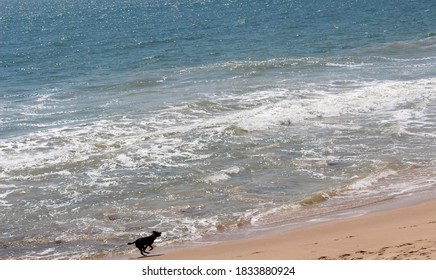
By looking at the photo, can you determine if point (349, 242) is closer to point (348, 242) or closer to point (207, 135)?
point (348, 242)

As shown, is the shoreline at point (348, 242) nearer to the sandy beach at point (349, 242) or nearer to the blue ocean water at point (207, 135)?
the sandy beach at point (349, 242)

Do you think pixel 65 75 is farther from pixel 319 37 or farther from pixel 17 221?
pixel 17 221

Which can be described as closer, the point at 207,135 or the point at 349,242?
Result: the point at 349,242

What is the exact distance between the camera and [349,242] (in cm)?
1227

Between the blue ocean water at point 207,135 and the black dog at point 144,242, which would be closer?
the black dog at point 144,242

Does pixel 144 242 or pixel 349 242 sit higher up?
pixel 144 242

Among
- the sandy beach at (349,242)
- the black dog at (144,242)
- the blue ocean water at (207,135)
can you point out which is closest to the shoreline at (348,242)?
the sandy beach at (349,242)

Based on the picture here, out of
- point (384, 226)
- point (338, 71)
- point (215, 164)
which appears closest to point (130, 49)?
point (338, 71)

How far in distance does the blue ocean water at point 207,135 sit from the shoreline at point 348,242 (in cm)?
90

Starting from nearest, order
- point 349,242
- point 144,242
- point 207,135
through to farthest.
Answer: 1. point 349,242
2. point 144,242
3. point 207,135

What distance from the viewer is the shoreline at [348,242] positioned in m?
11.4

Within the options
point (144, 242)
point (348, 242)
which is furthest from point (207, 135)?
point (348, 242)

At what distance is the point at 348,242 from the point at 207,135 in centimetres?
997

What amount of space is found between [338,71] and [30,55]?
2066cm
